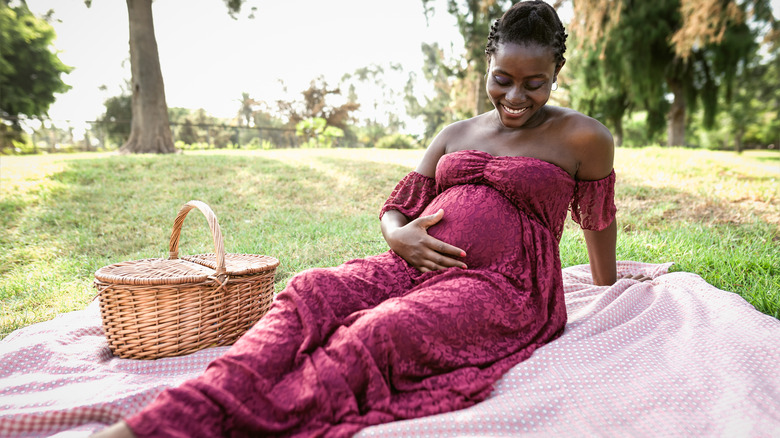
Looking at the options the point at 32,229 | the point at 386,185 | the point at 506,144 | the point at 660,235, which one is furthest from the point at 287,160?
the point at 506,144

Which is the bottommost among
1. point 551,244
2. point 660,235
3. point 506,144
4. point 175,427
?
point 660,235

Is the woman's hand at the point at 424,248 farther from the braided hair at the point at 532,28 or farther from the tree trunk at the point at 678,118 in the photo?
the tree trunk at the point at 678,118

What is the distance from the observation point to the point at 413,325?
1.52 meters

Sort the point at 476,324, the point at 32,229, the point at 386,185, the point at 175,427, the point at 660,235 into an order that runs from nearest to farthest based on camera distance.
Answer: the point at 175,427, the point at 476,324, the point at 660,235, the point at 32,229, the point at 386,185

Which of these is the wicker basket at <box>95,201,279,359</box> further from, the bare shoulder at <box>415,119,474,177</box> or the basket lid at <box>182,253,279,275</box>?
the bare shoulder at <box>415,119,474,177</box>

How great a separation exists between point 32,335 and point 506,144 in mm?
2785

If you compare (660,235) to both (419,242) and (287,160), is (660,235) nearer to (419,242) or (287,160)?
(419,242)

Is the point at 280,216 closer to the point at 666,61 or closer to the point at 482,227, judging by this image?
the point at 482,227

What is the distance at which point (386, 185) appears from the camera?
7824 mm

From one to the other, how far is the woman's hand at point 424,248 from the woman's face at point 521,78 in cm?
65

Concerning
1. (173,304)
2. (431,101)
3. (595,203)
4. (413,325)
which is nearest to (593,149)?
(595,203)

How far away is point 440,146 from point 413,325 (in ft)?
4.27

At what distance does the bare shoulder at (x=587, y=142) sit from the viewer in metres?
2.20

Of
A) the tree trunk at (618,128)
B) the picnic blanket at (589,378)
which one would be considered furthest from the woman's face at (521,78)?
the tree trunk at (618,128)
